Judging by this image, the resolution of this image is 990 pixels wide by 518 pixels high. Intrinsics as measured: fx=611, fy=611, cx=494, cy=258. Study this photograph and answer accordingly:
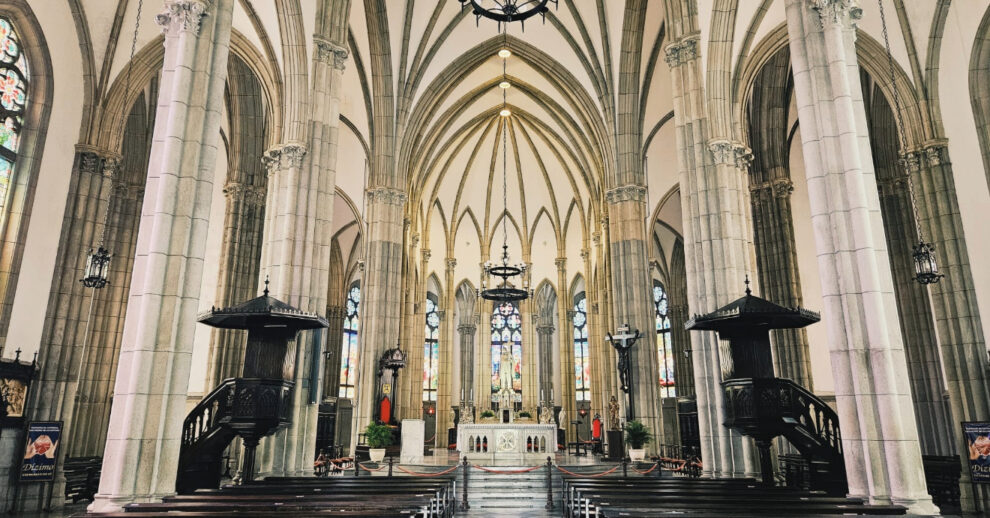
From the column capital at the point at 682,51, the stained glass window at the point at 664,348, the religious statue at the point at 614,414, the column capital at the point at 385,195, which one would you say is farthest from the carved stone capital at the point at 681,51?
the stained glass window at the point at 664,348

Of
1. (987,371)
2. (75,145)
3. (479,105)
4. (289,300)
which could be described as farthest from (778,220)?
(75,145)

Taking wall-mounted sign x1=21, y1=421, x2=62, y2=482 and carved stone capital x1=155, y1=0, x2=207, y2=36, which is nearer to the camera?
carved stone capital x1=155, y1=0, x2=207, y2=36

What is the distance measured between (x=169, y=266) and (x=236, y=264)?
36.1ft

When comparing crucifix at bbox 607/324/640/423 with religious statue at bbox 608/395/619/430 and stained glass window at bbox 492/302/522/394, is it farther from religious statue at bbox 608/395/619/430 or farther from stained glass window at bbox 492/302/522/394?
stained glass window at bbox 492/302/522/394

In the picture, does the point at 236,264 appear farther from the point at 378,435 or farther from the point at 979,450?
the point at 979,450

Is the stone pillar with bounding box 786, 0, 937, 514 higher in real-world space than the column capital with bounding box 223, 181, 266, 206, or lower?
lower

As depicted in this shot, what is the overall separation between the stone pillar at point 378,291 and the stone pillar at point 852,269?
14.9 meters

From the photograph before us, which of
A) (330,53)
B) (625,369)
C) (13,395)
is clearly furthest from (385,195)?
(13,395)

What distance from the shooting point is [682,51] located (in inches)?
569

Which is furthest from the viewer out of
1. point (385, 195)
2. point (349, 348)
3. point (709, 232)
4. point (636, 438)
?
point (349, 348)

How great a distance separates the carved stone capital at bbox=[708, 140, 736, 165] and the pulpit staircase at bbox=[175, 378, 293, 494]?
32.7 feet

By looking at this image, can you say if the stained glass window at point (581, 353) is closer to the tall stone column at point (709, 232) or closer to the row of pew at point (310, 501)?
the tall stone column at point (709, 232)

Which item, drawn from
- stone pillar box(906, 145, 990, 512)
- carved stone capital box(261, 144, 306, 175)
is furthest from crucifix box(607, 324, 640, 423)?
carved stone capital box(261, 144, 306, 175)

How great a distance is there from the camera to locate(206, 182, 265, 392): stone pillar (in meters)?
17.2
